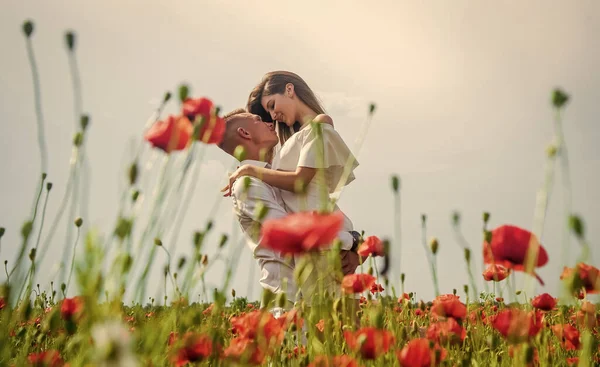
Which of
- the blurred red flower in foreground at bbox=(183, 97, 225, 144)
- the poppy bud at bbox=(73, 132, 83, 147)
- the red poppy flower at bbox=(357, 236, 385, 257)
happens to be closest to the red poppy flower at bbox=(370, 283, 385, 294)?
the red poppy flower at bbox=(357, 236, 385, 257)

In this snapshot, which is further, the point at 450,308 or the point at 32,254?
the point at 32,254

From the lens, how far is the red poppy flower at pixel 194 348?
4.20 feet

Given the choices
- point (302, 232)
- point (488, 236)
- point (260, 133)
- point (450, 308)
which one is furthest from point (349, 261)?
point (302, 232)

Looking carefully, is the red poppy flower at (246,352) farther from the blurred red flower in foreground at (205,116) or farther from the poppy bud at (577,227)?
the poppy bud at (577,227)

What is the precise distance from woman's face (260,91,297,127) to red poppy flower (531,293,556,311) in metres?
2.29

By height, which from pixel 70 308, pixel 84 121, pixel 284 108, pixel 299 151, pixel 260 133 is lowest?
pixel 70 308

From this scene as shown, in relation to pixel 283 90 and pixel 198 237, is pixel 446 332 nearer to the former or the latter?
pixel 198 237

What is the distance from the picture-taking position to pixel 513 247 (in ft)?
4.38

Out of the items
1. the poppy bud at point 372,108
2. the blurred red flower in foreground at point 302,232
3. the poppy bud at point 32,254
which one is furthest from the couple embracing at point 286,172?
the blurred red flower in foreground at point 302,232

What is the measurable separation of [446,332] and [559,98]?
0.83 meters

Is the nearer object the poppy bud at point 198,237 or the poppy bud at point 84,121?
the poppy bud at point 198,237

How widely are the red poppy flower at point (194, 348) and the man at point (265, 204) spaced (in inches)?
54.2

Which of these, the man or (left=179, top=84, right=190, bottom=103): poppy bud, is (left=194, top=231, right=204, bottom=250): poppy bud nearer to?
(left=179, top=84, right=190, bottom=103): poppy bud

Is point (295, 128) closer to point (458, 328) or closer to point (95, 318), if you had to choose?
point (458, 328)
